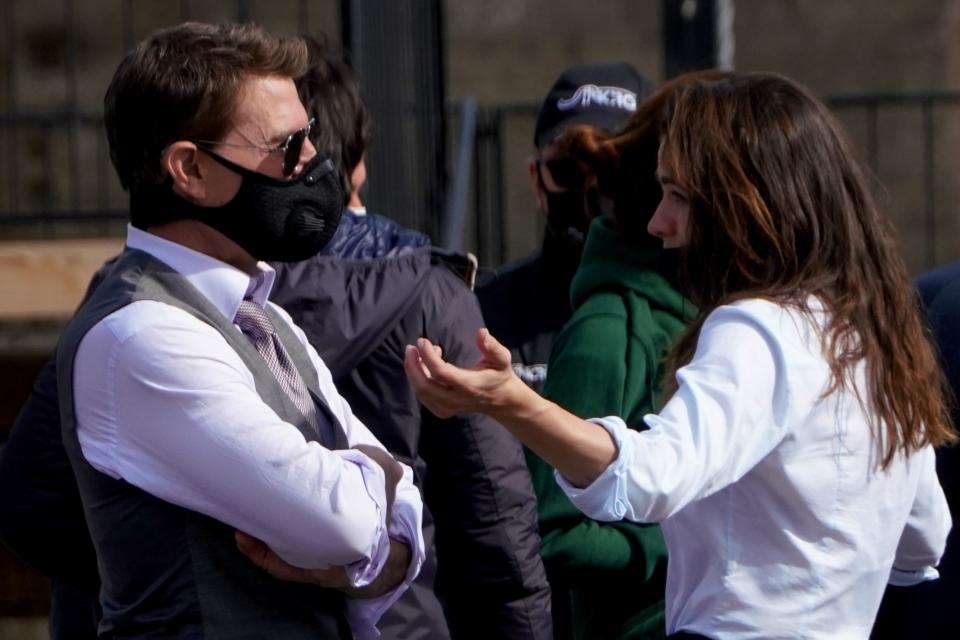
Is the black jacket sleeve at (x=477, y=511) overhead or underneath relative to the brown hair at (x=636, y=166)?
underneath

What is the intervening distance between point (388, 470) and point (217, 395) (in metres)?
0.34

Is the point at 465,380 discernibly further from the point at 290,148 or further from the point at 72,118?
the point at 72,118

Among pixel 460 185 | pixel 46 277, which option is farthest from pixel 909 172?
pixel 46 277

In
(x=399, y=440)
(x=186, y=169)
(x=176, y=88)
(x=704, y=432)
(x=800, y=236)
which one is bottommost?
(x=399, y=440)

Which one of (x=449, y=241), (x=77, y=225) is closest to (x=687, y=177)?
(x=449, y=241)

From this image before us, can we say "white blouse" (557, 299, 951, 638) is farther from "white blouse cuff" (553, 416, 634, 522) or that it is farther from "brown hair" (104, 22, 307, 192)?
"brown hair" (104, 22, 307, 192)

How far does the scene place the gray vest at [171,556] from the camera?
6.70 feet

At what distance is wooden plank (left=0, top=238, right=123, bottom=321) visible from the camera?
527cm

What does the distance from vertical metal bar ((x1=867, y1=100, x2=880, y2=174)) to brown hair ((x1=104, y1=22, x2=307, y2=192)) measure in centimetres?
477

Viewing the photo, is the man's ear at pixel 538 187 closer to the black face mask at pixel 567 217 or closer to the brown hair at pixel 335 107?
the black face mask at pixel 567 217

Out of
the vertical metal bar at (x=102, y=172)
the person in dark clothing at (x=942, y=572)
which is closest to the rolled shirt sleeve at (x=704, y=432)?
the person in dark clothing at (x=942, y=572)

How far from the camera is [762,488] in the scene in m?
2.19

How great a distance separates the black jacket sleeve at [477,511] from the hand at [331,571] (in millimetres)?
595

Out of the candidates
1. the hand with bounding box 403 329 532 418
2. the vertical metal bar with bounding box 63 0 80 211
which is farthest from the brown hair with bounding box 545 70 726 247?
the vertical metal bar with bounding box 63 0 80 211
